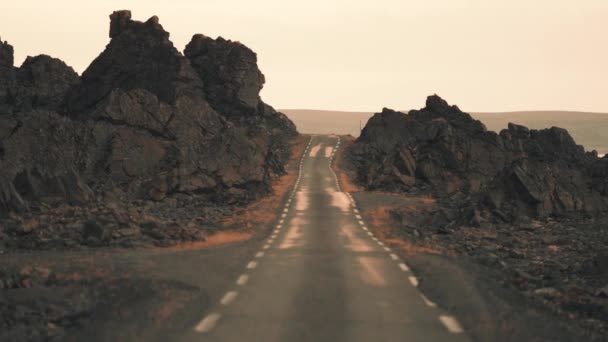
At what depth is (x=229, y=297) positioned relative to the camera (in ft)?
51.4

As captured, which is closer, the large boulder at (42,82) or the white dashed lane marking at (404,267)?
the white dashed lane marking at (404,267)

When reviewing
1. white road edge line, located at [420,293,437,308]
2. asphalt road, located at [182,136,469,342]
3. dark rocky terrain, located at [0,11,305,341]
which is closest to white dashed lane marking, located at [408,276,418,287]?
asphalt road, located at [182,136,469,342]

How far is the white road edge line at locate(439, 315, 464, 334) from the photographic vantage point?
41.0 ft

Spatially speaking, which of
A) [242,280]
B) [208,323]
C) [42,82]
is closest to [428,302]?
[208,323]

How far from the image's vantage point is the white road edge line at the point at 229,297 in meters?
15.0

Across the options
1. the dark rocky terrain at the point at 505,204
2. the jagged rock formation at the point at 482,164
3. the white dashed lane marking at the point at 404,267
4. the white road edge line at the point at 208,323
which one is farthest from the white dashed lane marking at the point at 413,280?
the jagged rock formation at the point at 482,164

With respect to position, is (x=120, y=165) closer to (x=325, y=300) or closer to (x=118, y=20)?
(x=118, y=20)

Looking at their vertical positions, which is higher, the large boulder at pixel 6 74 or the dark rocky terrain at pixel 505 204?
the large boulder at pixel 6 74

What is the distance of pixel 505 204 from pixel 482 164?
80.7ft

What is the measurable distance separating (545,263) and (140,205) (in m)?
31.2

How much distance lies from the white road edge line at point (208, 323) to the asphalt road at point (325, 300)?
0.7 inches

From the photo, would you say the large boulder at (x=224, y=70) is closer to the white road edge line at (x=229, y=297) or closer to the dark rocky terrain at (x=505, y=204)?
the dark rocky terrain at (x=505, y=204)

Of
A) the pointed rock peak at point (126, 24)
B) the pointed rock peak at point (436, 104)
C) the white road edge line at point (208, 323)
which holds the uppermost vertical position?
the pointed rock peak at point (126, 24)

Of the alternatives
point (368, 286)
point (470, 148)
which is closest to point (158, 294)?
point (368, 286)
